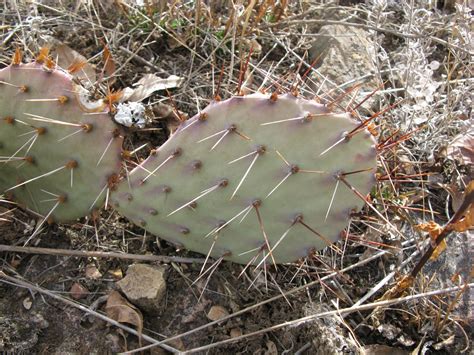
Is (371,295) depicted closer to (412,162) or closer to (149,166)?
(412,162)

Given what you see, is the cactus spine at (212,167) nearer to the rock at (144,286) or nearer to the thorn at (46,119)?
the thorn at (46,119)

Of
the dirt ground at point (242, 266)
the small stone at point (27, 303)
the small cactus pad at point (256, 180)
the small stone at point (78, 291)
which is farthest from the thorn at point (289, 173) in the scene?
the small stone at point (27, 303)

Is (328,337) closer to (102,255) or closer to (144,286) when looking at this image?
(144,286)

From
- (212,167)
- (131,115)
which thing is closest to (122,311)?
(212,167)

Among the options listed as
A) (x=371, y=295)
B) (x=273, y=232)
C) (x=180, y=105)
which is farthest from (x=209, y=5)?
(x=371, y=295)

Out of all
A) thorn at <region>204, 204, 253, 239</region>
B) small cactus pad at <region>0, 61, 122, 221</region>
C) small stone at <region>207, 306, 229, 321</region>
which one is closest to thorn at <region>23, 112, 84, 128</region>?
small cactus pad at <region>0, 61, 122, 221</region>

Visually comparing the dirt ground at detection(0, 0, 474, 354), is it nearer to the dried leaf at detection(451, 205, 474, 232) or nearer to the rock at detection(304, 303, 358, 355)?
the rock at detection(304, 303, 358, 355)
